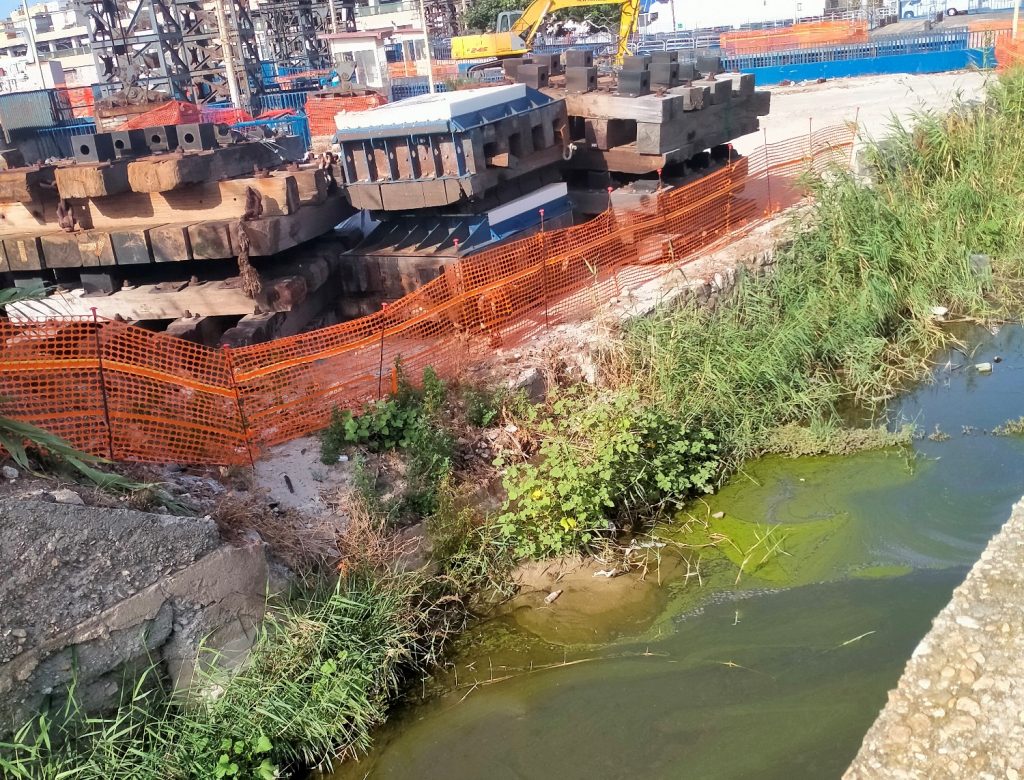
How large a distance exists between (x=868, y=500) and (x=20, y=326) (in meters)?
5.86

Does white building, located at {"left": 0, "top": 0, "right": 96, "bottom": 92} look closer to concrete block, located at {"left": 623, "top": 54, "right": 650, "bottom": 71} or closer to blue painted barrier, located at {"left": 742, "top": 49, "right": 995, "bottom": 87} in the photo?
blue painted barrier, located at {"left": 742, "top": 49, "right": 995, "bottom": 87}

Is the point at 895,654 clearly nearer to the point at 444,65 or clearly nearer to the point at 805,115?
the point at 805,115

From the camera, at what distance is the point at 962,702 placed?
3752 mm

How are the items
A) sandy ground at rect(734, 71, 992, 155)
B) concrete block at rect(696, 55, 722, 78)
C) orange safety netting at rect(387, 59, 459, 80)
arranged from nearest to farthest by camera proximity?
1. concrete block at rect(696, 55, 722, 78)
2. sandy ground at rect(734, 71, 992, 155)
3. orange safety netting at rect(387, 59, 459, 80)

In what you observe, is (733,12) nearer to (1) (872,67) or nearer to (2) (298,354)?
(1) (872,67)

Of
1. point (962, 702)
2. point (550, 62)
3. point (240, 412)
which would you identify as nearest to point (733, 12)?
point (550, 62)

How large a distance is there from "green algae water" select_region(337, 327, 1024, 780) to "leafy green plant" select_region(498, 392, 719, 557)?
315mm

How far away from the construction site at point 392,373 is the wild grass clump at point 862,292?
0.08m

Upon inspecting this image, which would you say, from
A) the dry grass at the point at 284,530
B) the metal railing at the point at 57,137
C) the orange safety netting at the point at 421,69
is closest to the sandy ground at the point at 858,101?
the dry grass at the point at 284,530

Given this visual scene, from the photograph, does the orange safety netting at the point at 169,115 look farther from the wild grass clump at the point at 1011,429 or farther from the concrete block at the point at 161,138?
the wild grass clump at the point at 1011,429

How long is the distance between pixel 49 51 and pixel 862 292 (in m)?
88.8

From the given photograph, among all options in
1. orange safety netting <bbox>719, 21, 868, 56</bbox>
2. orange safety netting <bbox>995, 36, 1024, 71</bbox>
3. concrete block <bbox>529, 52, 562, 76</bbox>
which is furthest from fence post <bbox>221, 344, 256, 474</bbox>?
orange safety netting <bbox>719, 21, 868, 56</bbox>

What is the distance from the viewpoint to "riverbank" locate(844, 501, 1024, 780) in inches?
140

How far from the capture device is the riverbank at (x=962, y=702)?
11.6 ft
